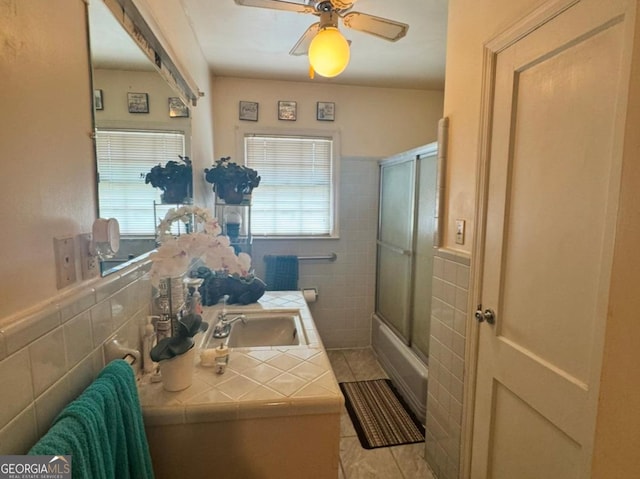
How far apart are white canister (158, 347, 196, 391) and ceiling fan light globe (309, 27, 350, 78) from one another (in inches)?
49.6

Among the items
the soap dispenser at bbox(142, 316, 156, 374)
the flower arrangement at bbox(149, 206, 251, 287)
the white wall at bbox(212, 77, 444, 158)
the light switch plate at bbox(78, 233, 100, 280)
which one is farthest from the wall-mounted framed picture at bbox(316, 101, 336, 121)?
the light switch plate at bbox(78, 233, 100, 280)

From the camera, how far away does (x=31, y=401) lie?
60cm

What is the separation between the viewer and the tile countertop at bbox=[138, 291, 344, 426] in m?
0.99

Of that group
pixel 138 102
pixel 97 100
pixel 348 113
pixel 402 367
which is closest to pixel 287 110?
pixel 348 113

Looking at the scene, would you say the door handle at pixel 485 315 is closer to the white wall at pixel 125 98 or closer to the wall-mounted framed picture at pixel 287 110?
the white wall at pixel 125 98

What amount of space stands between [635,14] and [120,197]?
1.47m

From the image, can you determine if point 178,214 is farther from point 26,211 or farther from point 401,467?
point 401,467

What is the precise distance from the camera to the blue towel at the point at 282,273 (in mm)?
2996

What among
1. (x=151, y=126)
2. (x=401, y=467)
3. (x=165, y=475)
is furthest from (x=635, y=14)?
(x=401, y=467)

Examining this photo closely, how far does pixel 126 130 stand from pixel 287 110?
6.79 ft

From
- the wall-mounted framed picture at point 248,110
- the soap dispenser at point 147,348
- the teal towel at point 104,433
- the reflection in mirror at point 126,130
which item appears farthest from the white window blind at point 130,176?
the wall-mounted framed picture at point 248,110

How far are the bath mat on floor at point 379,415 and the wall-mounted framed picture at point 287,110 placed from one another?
2.32m

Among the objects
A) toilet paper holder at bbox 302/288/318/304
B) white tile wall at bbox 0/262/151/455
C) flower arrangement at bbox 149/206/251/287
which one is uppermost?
flower arrangement at bbox 149/206/251/287

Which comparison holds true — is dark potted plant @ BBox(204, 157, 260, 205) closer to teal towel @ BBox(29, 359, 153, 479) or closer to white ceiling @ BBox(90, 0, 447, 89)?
white ceiling @ BBox(90, 0, 447, 89)
